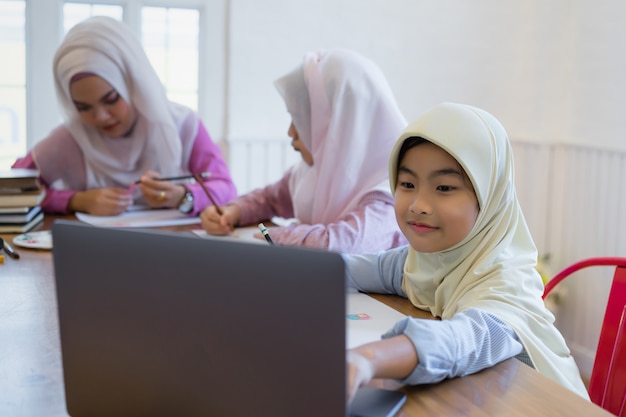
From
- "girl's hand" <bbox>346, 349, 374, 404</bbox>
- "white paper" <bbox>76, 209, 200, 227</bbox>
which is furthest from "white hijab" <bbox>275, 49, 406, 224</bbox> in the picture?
"girl's hand" <bbox>346, 349, 374, 404</bbox>

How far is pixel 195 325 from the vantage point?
0.75 metres

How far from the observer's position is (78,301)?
82 centimetres

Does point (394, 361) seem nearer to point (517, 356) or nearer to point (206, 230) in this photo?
point (517, 356)

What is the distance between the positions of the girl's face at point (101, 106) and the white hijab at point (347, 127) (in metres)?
0.67

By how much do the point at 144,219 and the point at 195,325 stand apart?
1467 mm

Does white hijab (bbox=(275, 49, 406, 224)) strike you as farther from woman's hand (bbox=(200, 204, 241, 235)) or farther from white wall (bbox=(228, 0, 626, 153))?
white wall (bbox=(228, 0, 626, 153))

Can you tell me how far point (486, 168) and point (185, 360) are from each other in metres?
0.64

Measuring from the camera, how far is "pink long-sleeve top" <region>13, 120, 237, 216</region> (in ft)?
7.41

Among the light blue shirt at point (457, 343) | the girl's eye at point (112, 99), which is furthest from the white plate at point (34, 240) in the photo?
the light blue shirt at point (457, 343)

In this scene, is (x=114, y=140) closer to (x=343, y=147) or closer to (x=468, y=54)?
(x=343, y=147)

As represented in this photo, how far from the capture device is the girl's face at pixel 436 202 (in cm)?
122

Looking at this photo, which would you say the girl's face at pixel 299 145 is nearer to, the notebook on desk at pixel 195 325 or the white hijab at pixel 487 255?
the white hijab at pixel 487 255

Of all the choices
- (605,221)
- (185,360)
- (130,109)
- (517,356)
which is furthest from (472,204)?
(605,221)

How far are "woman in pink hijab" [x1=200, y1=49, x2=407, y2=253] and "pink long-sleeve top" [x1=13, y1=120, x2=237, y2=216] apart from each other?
12.5 inches
